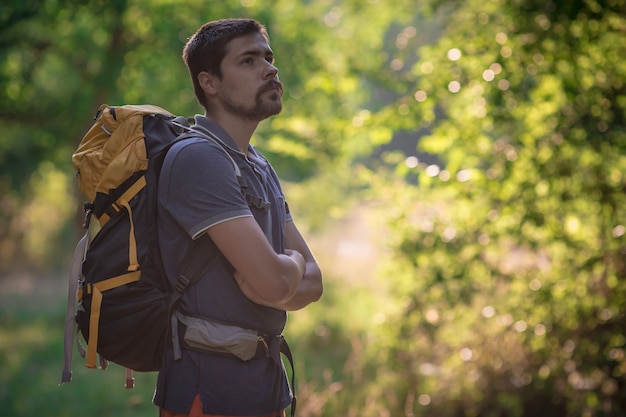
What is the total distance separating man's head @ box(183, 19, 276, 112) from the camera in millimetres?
2572

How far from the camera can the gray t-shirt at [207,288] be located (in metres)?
2.27

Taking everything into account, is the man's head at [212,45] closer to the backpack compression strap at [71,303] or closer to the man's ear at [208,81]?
the man's ear at [208,81]

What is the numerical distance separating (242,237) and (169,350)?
0.39 metres

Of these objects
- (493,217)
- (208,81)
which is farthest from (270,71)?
(493,217)

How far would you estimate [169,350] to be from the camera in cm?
235

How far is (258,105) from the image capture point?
8.36ft

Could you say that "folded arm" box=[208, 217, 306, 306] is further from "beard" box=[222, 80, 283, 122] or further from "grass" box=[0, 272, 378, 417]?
"grass" box=[0, 272, 378, 417]

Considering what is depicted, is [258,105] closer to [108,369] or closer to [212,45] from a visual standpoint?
[212,45]

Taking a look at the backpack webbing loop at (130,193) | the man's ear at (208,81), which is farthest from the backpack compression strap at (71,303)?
the man's ear at (208,81)

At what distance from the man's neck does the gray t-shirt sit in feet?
0.62

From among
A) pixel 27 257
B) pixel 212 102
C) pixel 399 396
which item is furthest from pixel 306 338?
pixel 27 257

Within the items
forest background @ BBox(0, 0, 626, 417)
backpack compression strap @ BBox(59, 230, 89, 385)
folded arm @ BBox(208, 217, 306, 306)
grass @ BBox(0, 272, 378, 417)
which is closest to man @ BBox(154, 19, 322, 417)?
folded arm @ BBox(208, 217, 306, 306)

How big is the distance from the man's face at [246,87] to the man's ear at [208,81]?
2 cm

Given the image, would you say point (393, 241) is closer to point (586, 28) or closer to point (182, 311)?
point (586, 28)
